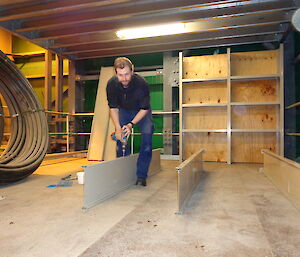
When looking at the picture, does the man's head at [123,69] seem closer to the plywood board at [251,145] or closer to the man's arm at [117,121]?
the man's arm at [117,121]

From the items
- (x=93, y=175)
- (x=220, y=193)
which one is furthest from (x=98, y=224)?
(x=220, y=193)

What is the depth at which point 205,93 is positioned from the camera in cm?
459

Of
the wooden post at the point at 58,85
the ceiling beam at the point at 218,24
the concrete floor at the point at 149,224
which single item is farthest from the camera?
the wooden post at the point at 58,85

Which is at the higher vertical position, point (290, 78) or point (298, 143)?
point (290, 78)

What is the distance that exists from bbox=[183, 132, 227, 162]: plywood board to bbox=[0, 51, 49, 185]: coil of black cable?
265cm

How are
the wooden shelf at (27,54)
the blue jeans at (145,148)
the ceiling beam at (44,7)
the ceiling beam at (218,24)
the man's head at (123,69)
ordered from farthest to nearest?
1. the wooden shelf at (27,54)
2. the ceiling beam at (218,24)
3. the ceiling beam at (44,7)
4. the blue jeans at (145,148)
5. the man's head at (123,69)

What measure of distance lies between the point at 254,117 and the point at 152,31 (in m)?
2.45

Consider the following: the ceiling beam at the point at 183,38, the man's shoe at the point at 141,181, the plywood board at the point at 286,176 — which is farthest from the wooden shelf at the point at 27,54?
the plywood board at the point at 286,176

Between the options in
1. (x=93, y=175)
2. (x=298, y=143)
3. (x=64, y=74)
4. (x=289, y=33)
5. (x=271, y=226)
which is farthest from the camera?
(x=64, y=74)

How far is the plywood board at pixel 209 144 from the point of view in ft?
14.6

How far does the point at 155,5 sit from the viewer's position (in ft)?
11.1

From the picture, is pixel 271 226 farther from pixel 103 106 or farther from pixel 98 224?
pixel 103 106

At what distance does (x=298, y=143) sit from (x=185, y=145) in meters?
1.93

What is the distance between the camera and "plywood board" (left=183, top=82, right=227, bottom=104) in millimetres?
4496
